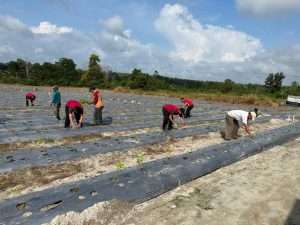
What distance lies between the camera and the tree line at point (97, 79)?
1634 inches

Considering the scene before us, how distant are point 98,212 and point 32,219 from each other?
0.71 meters

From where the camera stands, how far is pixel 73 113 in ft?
28.1

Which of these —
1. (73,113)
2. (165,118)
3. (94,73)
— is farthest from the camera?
(94,73)

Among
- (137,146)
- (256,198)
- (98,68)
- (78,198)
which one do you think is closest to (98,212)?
(78,198)

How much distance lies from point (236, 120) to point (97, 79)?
39.2 metres

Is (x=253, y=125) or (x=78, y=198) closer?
(x=78, y=198)

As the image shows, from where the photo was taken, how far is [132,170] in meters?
4.44

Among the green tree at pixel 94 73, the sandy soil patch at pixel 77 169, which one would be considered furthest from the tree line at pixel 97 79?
the sandy soil patch at pixel 77 169

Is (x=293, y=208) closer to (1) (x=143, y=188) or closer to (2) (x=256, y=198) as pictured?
(2) (x=256, y=198)

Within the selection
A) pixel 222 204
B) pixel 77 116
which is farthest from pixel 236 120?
pixel 77 116

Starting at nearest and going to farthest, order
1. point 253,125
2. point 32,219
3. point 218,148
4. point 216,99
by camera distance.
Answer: point 32,219 < point 218,148 < point 253,125 < point 216,99

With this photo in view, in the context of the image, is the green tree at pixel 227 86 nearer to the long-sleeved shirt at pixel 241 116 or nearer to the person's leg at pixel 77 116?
the long-sleeved shirt at pixel 241 116

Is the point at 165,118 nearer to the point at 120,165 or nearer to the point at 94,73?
the point at 120,165

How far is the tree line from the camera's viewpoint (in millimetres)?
41500
